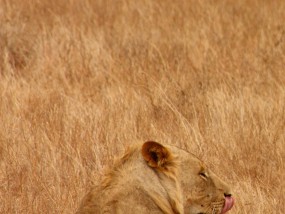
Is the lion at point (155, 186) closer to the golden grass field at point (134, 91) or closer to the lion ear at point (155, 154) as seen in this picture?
the lion ear at point (155, 154)

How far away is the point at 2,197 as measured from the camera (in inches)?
218

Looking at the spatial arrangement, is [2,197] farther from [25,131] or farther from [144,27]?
[144,27]

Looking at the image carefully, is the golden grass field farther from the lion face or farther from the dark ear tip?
the dark ear tip

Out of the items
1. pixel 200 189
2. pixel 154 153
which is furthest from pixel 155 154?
pixel 200 189

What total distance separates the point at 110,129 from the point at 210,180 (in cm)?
Result: 219

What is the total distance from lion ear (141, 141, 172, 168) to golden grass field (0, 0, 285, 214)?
4.40 ft

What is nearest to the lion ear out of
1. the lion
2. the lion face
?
the lion

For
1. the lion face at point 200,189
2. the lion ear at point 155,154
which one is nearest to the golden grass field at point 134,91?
the lion face at point 200,189

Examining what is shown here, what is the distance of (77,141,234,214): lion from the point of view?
3.93 m

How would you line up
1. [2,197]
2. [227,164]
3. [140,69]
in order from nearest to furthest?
[2,197] → [227,164] → [140,69]

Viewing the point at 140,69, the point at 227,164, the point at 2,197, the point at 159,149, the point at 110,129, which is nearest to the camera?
the point at 159,149

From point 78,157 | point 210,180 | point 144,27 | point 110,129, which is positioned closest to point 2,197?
point 78,157

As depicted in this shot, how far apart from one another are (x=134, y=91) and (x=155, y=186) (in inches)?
131

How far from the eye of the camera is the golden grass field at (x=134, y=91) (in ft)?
19.4
